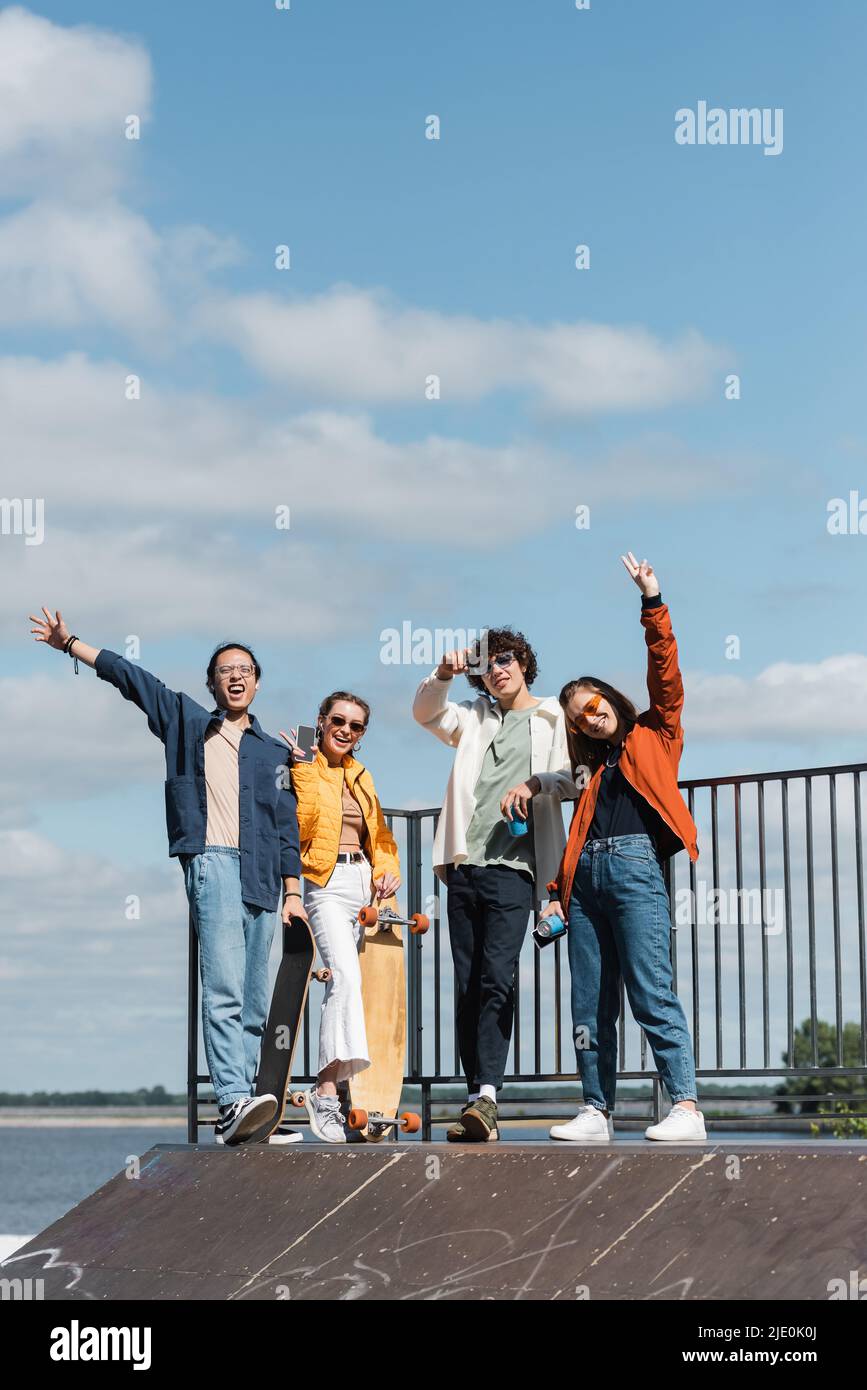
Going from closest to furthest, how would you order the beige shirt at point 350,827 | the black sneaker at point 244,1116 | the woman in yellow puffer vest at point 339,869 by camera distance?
the black sneaker at point 244,1116 < the woman in yellow puffer vest at point 339,869 < the beige shirt at point 350,827

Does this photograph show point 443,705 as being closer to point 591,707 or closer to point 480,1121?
point 591,707

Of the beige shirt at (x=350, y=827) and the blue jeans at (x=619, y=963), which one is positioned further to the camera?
the beige shirt at (x=350, y=827)

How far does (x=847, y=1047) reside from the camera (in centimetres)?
669

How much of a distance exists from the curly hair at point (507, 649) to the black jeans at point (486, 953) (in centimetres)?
86

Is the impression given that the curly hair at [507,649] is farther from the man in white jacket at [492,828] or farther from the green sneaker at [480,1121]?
the green sneaker at [480,1121]

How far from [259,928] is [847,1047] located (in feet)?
8.20

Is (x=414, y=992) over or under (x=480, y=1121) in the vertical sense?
over

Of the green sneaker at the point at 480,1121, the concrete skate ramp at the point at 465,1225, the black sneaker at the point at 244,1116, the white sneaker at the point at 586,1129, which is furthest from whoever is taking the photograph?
the black sneaker at the point at 244,1116

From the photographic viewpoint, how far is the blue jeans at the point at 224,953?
661cm

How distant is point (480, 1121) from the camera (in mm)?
6219

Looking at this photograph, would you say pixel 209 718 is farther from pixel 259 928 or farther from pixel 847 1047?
pixel 847 1047

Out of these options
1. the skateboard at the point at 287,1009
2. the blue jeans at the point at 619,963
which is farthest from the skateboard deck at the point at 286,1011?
the blue jeans at the point at 619,963

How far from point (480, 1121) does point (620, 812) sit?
4.45 feet

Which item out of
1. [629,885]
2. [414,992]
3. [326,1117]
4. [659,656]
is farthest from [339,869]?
[659,656]
